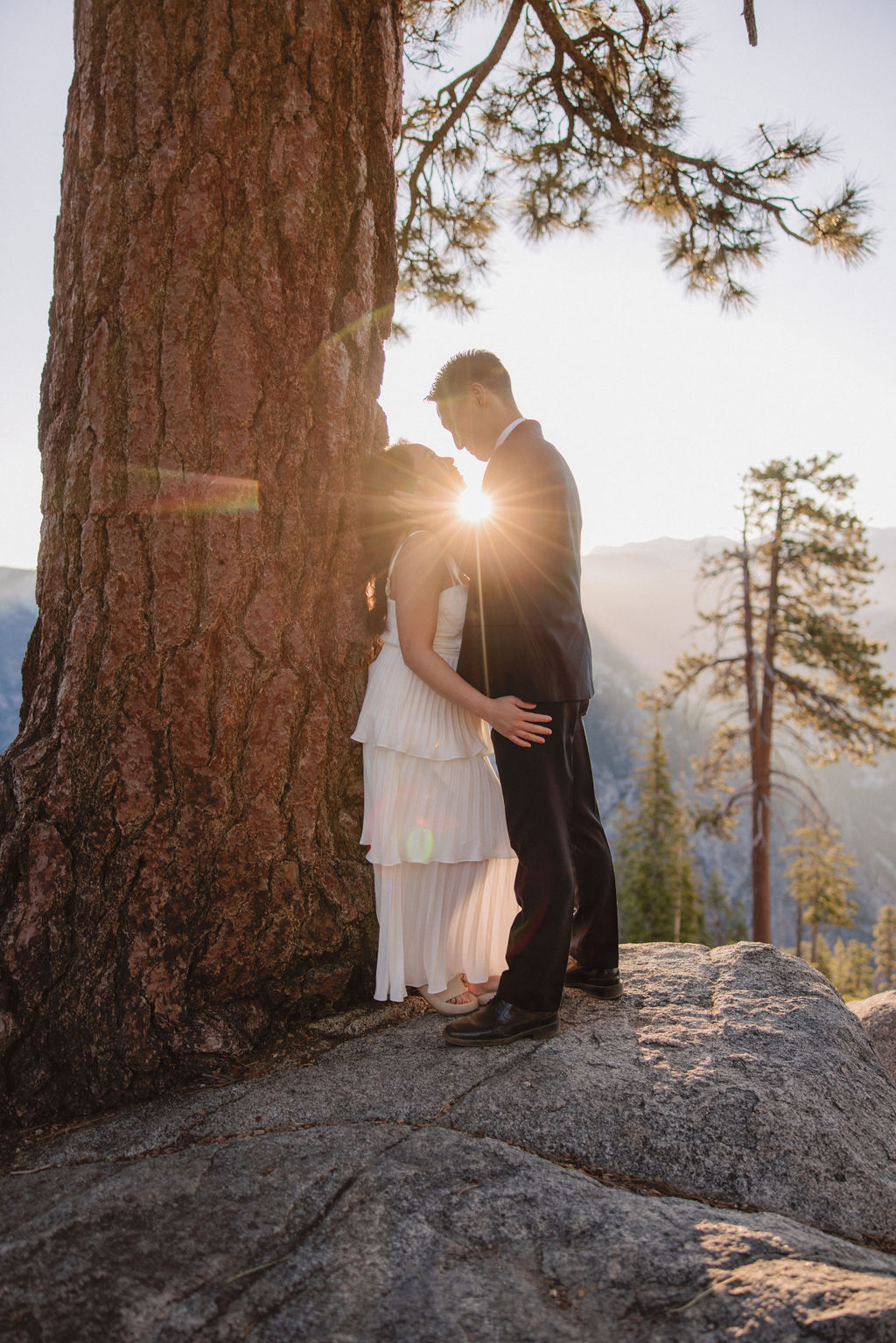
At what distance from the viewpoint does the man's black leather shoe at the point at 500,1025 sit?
2.76 m

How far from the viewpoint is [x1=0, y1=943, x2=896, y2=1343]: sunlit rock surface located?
1.46 metres

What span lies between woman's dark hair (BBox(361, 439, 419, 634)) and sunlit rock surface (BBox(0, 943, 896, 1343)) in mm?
1730

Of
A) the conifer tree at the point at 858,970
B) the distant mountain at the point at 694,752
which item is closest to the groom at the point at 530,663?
the conifer tree at the point at 858,970

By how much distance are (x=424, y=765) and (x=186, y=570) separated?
114 centimetres

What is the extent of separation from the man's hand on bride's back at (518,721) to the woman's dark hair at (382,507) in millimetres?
656

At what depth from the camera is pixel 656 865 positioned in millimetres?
29531

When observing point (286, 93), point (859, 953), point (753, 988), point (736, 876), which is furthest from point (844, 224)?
point (736, 876)

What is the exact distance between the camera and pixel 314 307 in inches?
117

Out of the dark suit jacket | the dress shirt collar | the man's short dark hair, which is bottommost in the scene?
the dark suit jacket

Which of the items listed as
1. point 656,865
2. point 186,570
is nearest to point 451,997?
point 186,570

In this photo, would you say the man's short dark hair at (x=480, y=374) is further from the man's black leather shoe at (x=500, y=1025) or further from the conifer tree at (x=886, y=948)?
the conifer tree at (x=886, y=948)

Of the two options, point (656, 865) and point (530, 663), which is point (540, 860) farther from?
point (656, 865)

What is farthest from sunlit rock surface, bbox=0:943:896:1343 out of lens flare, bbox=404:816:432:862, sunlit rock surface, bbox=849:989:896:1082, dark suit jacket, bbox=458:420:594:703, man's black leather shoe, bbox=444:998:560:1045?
dark suit jacket, bbox=458:420:594:703

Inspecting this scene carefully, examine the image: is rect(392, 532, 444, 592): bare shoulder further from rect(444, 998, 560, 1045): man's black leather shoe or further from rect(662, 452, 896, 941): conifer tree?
rect(662, 452, 896, 941): conifer tree
